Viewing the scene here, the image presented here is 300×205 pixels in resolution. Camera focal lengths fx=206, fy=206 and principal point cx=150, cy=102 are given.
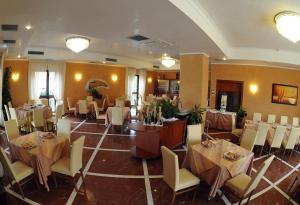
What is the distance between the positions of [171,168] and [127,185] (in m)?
1.24

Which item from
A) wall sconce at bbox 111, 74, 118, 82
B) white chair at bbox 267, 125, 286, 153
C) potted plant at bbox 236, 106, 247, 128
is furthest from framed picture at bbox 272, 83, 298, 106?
wall sconce at bbox 111, 74, 118, 82

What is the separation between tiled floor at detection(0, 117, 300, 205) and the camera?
3.52 m

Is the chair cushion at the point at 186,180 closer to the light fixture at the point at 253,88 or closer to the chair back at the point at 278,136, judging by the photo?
the chair back at the point at 278,136

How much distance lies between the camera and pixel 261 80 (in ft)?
29.0

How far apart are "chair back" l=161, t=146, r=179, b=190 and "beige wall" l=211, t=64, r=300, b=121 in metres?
7.09

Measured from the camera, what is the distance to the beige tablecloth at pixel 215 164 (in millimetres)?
3367

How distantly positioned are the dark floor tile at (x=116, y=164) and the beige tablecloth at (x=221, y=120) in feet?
14.0

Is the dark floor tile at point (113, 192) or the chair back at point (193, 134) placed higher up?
the chair back at point (193, 134)

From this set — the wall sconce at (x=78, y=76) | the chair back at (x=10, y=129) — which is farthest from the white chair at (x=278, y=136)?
the wall sconce at (x=78, y=76)

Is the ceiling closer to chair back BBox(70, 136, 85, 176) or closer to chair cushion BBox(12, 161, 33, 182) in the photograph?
chair back BBox(70, 136, 85, 176)

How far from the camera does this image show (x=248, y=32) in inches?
185

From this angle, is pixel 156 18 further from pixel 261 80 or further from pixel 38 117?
pixel 261 80

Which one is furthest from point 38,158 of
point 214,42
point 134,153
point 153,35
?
point 214,42

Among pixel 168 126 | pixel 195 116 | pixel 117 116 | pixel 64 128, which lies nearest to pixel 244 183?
pixel 168 126
